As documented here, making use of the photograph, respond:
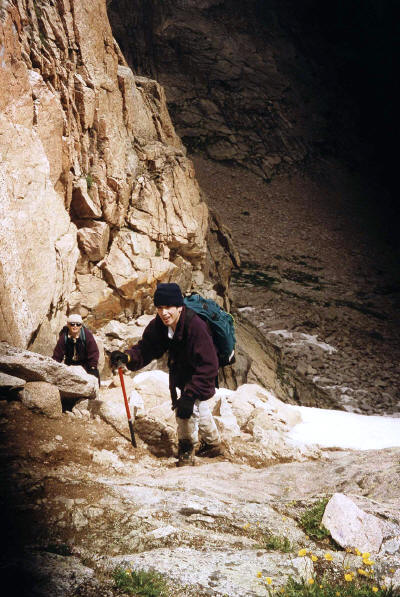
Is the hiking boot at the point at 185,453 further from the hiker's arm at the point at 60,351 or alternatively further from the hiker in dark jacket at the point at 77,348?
the hiker's arm at the point at 60,351

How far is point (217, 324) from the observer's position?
14.1 ft

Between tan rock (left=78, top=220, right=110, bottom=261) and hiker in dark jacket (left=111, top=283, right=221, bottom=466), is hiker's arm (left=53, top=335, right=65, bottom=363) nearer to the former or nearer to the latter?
hiker in dark jacket (left=111, top=283, right=221, bottom=466)

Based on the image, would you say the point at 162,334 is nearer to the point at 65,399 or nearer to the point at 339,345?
the point at 65,399

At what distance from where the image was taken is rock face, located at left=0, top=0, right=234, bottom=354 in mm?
6547

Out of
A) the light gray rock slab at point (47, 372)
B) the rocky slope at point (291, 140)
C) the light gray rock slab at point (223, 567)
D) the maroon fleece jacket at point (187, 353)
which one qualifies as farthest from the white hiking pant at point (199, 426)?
the rocky slope at point (291, 140)

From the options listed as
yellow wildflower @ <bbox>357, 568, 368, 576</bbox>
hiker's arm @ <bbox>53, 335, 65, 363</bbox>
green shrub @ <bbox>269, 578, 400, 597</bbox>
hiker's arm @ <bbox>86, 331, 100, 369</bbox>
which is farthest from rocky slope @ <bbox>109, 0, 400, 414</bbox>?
green shrub @ <bbox>269, 578, 400, 597</bbox>

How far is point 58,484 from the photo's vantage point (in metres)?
2.72

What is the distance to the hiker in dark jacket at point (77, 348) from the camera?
5641mm

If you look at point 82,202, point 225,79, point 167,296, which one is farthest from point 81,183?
point 225,79

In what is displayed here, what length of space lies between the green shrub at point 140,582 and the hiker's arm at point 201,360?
2.27 m

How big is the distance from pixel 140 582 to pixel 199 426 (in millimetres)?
3008

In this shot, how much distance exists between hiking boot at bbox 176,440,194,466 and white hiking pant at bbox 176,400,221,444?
0.07 m

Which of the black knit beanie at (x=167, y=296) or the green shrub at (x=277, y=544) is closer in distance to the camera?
the green shrub at (x=277, y=544)

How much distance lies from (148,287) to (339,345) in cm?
1256
